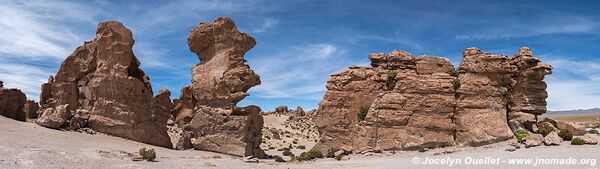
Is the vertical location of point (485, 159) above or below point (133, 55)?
below

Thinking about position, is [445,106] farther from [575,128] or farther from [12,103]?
[12,103]

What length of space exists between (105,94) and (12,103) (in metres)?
8.53

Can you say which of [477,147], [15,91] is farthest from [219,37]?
[477,147]

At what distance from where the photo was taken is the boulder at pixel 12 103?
108 ft

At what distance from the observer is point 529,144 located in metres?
26.1

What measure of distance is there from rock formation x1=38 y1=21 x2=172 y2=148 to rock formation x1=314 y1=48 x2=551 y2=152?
13059 mm

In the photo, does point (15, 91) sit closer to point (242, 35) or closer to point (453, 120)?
point (242, 35)

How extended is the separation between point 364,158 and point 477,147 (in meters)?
7.11

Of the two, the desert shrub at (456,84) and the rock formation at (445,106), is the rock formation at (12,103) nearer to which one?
the rock formation at (445,106)

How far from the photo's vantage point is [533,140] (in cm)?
2686

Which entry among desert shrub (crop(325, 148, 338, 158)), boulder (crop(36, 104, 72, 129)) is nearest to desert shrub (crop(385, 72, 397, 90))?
desert shrub (crop(325, 148, 338, 158))

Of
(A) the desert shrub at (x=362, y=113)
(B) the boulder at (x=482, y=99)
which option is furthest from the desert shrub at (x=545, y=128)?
(A) the desert shrub at (x=362, y=113)

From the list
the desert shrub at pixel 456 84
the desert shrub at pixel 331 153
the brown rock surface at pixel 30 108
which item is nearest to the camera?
the desert shrub at pixel 331 153

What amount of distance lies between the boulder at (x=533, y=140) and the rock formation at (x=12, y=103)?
35.2m
